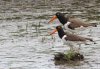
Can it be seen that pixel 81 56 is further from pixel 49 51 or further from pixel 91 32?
pixel 91 32

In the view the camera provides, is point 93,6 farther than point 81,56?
Yes

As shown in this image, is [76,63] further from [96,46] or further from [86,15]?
[86,15]

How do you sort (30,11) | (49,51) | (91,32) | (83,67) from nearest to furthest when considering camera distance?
(83,67) < (49,51) < (91,32) < (30,11)

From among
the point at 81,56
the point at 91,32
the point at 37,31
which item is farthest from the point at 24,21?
the point at 81,56

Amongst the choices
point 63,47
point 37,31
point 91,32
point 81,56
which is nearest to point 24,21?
point 37,31

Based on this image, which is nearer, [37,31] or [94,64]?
[94,64]

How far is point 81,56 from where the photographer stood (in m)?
13.5

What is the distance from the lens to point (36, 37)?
56.8ft

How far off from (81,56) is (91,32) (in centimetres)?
478

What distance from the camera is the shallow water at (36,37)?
13.2m

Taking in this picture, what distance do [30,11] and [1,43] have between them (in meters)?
8.49

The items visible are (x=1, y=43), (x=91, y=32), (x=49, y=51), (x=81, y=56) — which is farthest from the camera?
(x=91, y=32)

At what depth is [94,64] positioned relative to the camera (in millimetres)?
12906

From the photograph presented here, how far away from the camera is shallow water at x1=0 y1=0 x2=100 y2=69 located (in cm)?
1323
